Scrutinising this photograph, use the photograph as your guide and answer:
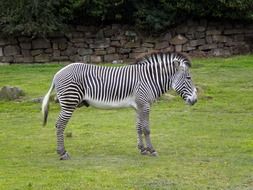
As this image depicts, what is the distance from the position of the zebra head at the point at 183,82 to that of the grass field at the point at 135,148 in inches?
41.5

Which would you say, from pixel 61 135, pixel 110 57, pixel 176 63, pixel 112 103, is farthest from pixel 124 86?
pixel 110 57

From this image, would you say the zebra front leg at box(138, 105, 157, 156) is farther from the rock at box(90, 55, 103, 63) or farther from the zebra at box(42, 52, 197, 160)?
the rock at box(90, 55, 103, 63)

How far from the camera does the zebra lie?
1226 cm

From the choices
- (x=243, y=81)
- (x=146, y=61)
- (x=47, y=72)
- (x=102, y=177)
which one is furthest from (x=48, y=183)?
(x=47, y=72)

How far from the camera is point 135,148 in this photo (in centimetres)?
1311

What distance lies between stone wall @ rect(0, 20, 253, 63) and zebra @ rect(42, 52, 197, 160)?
1695 cm

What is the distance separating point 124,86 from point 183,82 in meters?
1.16

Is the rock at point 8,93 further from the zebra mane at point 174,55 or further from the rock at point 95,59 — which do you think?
the rock at point 95,59

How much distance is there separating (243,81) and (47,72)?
7859mm

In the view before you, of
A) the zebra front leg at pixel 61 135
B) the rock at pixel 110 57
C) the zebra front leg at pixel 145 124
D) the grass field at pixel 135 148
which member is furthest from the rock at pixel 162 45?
the zebra front leg at pixel 61 135

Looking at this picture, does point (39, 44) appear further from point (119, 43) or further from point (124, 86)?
Answer: point (124, 86)

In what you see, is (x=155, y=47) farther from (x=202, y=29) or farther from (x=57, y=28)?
(x=57, y=28)

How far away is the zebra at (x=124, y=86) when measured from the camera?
12.3 metres

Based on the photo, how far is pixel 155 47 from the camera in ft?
98.6
